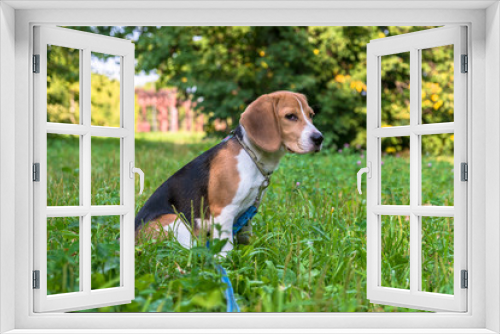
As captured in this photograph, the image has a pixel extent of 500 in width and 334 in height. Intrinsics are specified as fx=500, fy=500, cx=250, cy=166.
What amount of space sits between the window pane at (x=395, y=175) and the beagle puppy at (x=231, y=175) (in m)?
1.10

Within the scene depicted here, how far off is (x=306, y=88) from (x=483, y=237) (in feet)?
25.6

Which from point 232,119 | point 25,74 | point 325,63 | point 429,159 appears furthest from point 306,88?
point 25,74

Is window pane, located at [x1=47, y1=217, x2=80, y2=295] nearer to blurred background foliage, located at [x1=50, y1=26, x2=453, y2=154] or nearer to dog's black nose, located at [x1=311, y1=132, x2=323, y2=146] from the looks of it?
dog's black nose, located at [x1=311, y1=132, x2=323, y2=146]

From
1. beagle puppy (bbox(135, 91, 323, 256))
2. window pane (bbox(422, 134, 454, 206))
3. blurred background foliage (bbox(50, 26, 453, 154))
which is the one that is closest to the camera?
beagle puppy (bbox(135, 91, 323, 256))

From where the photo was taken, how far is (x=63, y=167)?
474 centimetres

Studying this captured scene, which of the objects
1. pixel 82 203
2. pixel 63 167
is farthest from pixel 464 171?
pixel 63 167

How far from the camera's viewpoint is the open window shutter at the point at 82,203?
94.4 inches

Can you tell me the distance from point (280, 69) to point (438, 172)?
4.38 meters

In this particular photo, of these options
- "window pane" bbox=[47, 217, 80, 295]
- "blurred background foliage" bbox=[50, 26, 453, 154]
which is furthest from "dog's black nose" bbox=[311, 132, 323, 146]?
"blurred background foliage" bbox=[50, 26, 453, 154]

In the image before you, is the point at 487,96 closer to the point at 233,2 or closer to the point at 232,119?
the point at 233,2

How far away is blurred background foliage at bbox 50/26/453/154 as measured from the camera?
9.90 m

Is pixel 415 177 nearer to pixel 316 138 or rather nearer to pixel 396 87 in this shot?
pixel 316 138

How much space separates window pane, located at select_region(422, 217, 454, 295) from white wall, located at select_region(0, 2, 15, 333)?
2053mm

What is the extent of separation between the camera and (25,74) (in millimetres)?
2414
